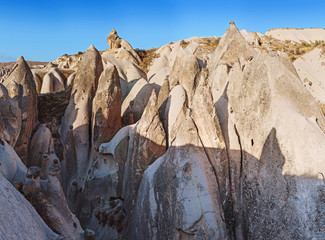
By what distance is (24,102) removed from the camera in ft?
35.2

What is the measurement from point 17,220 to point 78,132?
7.32m

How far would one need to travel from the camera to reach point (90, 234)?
5406 mm

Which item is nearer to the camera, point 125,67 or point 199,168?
point 199,168

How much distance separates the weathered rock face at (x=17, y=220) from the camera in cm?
339

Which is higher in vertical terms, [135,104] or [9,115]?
[135,104]

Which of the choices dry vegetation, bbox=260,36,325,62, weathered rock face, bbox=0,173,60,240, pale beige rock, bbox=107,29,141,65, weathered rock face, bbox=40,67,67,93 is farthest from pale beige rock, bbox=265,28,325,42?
weathered rock face, bbox=0,173,60,240

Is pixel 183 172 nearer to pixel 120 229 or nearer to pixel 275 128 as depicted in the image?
pixel 275 128

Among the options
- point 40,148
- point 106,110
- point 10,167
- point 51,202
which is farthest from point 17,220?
point 40,148

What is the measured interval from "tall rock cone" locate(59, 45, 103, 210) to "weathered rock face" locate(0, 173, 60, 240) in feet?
19.3

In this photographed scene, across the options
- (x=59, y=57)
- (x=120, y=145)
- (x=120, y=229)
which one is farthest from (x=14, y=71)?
(x=59, y=57)

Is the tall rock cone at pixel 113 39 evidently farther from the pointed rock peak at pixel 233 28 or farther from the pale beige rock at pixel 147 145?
the pale beige rock at pixel 147 145

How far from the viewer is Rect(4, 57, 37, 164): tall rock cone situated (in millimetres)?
10124

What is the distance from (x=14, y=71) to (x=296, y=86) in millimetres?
9919

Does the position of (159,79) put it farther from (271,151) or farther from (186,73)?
(271,151)
